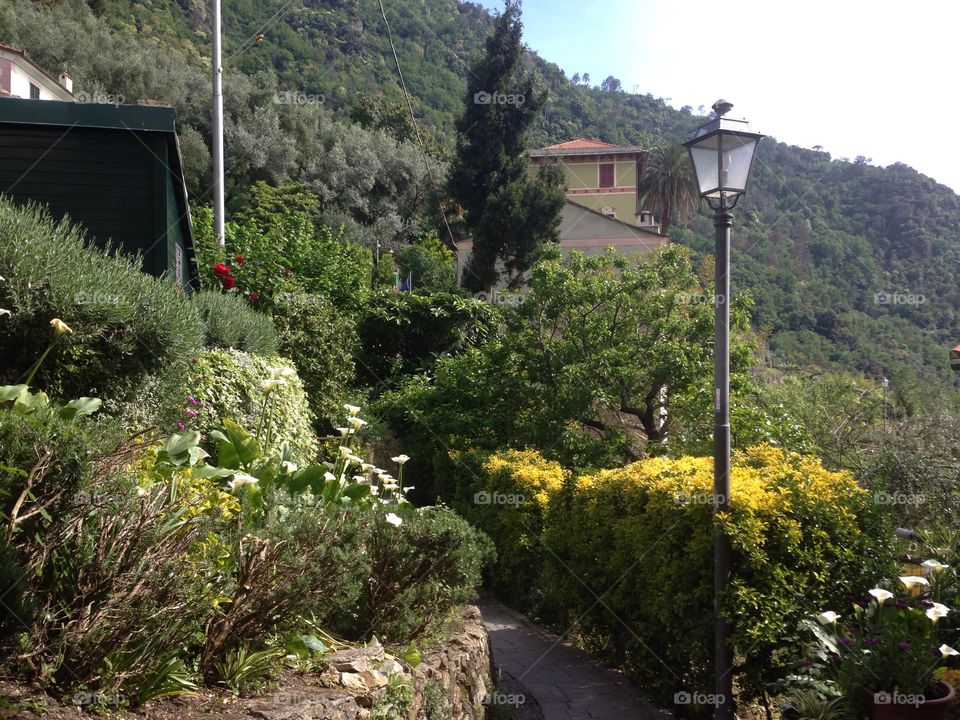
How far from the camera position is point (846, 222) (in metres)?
35.5

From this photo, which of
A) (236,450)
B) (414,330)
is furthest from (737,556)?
(414,330)

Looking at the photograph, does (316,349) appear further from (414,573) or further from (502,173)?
(502,173)

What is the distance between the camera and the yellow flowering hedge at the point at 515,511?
32.7 feet

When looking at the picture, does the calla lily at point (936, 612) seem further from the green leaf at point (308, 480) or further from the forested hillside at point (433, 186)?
the forested hillside at point (433, 186)

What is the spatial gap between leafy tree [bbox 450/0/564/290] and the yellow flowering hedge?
1341 centimetres

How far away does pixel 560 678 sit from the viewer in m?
8.09

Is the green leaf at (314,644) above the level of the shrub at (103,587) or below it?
below

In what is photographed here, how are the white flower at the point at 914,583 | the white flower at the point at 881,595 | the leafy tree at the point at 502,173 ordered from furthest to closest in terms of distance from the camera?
the leafy tree at the point at 502,173 → the white flower at the point at 914,583 → the white flower at the point at 881,595

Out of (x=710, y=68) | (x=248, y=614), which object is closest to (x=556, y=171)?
(x=710, y=68)

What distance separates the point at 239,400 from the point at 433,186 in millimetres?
28877

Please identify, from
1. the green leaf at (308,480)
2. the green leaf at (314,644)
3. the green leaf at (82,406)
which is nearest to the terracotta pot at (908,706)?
the green leaf at (314,644)

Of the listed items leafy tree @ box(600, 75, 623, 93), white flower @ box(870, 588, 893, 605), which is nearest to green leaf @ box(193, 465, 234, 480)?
white flower @ box(870, 588, 893, 605)

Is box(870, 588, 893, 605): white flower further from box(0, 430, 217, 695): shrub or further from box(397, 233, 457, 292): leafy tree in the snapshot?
box(397, 233, 457, 292): leafy tree

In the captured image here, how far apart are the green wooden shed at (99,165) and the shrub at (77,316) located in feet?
9.81
